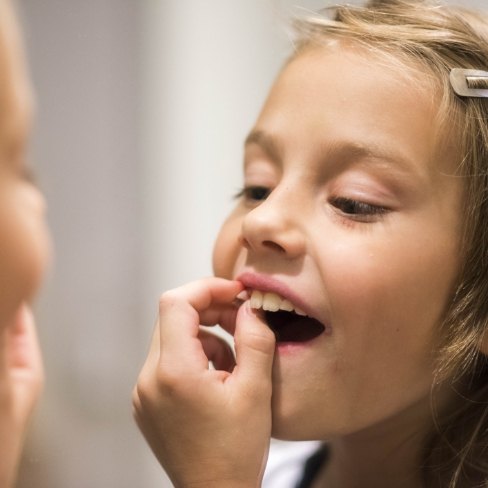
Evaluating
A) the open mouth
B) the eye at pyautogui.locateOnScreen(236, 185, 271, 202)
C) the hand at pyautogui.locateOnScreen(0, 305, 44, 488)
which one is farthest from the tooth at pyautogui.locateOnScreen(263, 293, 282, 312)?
the hand at pyautogui.locateOnScreen(0, 305, 44, 488)

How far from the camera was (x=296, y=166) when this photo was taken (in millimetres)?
656

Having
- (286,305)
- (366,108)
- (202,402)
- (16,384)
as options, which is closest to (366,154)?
(366,108)

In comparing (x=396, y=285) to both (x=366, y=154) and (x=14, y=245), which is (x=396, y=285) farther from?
(x=14, y=245)

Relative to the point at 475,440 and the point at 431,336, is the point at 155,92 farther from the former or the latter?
the point at 475,440

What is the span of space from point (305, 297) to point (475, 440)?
0.79 feet

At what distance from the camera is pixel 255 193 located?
2.40 feet

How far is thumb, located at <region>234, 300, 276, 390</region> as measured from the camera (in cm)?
62

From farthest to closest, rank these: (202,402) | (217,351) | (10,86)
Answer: (217,351) < (202,402) < (10,86)

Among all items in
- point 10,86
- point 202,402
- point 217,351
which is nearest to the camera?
point 10,86

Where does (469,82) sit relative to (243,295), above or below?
above

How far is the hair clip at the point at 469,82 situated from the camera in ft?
2.22

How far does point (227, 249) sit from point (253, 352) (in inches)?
5.4

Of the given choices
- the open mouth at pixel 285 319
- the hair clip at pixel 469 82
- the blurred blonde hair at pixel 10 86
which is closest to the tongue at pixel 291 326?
the open mouth at pixel 285 319

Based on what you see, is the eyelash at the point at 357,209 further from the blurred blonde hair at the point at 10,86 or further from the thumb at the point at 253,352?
the blurred blonde hair at the point at 10,86
